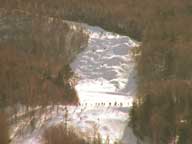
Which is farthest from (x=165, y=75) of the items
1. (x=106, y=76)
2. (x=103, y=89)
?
(x=106, y=76)

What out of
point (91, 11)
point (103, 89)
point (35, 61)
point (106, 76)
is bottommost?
point (103, 89)

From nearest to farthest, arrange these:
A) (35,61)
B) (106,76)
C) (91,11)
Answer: (35,61)
(106,76)
(91,11)

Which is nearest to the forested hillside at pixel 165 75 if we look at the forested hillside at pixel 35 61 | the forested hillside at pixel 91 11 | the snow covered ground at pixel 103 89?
the snow covered ground at pixel 103 89

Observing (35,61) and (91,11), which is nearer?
(35,61)

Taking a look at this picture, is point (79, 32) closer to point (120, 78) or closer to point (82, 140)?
point (120, 78)

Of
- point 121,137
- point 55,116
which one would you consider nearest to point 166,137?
point 121,137

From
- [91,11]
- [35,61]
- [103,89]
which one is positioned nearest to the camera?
[35,61]

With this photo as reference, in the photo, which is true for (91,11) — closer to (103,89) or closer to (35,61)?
(103,89)

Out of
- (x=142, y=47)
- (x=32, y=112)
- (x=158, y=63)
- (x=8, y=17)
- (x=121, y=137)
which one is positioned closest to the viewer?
(x=121, y=137)
